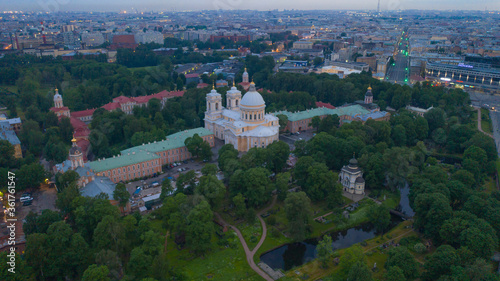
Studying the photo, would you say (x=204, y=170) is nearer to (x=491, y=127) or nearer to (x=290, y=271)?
(x=290, y=271)

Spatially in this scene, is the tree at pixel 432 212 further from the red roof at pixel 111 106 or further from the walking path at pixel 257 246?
the red roof at pixel 111 106

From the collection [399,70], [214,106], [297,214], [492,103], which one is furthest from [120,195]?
[399,70]

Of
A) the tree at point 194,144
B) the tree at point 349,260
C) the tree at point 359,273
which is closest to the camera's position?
the tree at point 359,273

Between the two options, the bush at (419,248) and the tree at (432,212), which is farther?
the tree at (432,212)

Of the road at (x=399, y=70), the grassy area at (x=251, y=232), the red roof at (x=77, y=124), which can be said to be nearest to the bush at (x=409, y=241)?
the grassy area at (x=251, y=232)

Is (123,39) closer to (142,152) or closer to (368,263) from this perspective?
(142,152)

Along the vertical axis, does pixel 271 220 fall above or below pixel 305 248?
above
